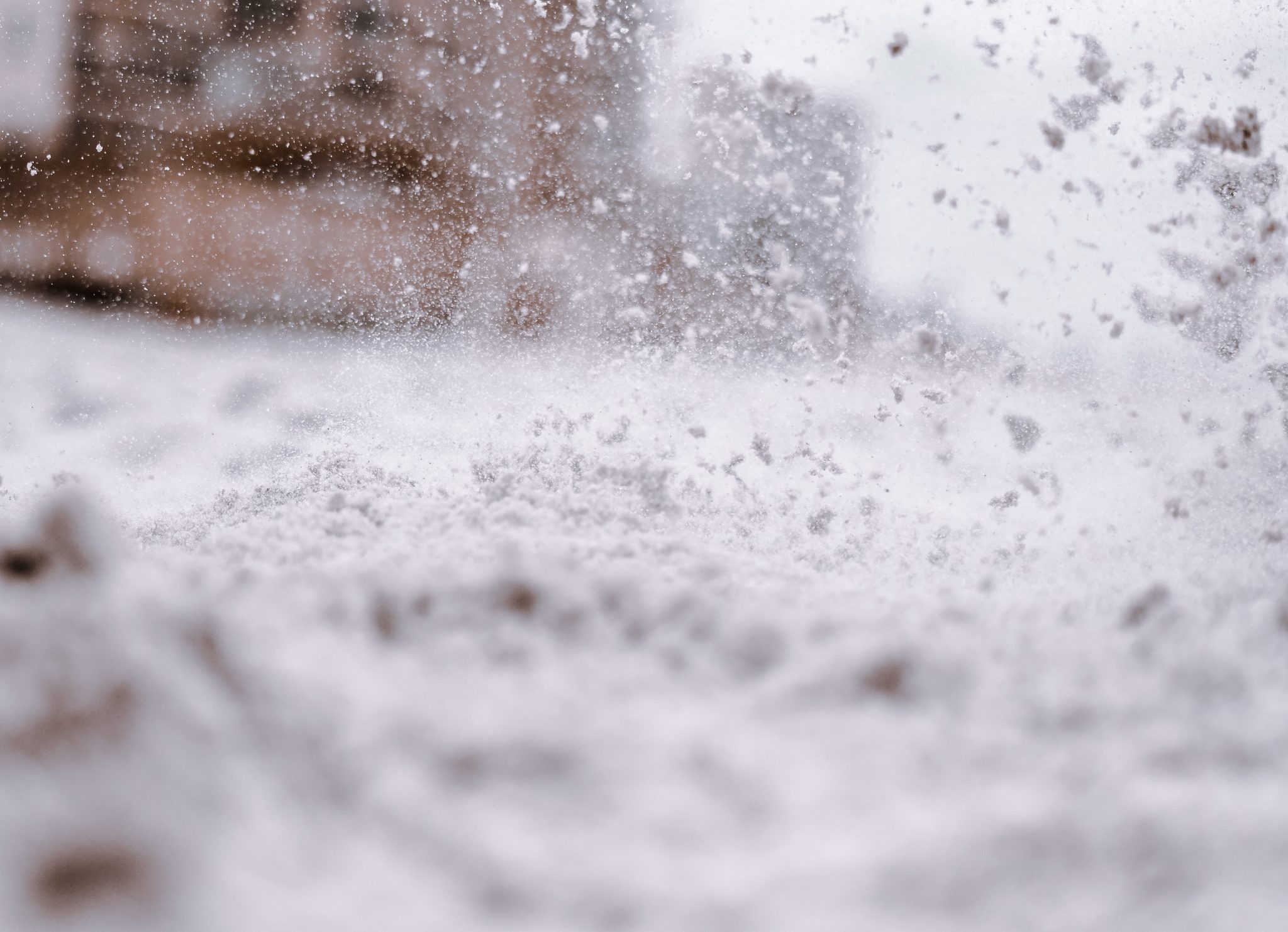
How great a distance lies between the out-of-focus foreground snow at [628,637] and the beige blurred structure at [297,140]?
45 millimetres

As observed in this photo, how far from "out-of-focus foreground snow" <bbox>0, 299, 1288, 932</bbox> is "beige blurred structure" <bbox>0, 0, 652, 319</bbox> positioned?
0.15 ft

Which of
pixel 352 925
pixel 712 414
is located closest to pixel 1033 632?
pixel 712 414

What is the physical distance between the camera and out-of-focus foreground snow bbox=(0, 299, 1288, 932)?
12.9 inches

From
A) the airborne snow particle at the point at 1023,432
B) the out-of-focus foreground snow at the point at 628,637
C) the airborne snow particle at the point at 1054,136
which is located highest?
the airborne snow particle at the point at 1054,136

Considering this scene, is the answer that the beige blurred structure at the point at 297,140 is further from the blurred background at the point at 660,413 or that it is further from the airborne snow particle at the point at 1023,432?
the airborne snow particle at the point at 1023,432

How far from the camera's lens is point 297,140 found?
0.61 meters

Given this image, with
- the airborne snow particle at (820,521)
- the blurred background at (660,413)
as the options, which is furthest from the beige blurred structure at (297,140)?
the airborne snow particle at (820,521)

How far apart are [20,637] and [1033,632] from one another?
0.45 metres

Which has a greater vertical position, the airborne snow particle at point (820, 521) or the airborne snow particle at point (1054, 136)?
the airborne snow particle at point (1054, 136)

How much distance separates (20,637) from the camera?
0.37 m

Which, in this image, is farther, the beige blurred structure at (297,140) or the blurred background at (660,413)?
the beige blurred structure at (297,140)

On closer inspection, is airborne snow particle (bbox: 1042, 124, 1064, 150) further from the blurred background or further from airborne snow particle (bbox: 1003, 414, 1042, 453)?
airborne snow particle (bbox: 1003, 414, 1042, 453)

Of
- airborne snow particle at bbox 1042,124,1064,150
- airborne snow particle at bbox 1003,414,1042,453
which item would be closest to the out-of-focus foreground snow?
airborne snow particle at bbox 1003,414,1042,453

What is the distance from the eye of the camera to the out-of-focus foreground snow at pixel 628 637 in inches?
12.9
